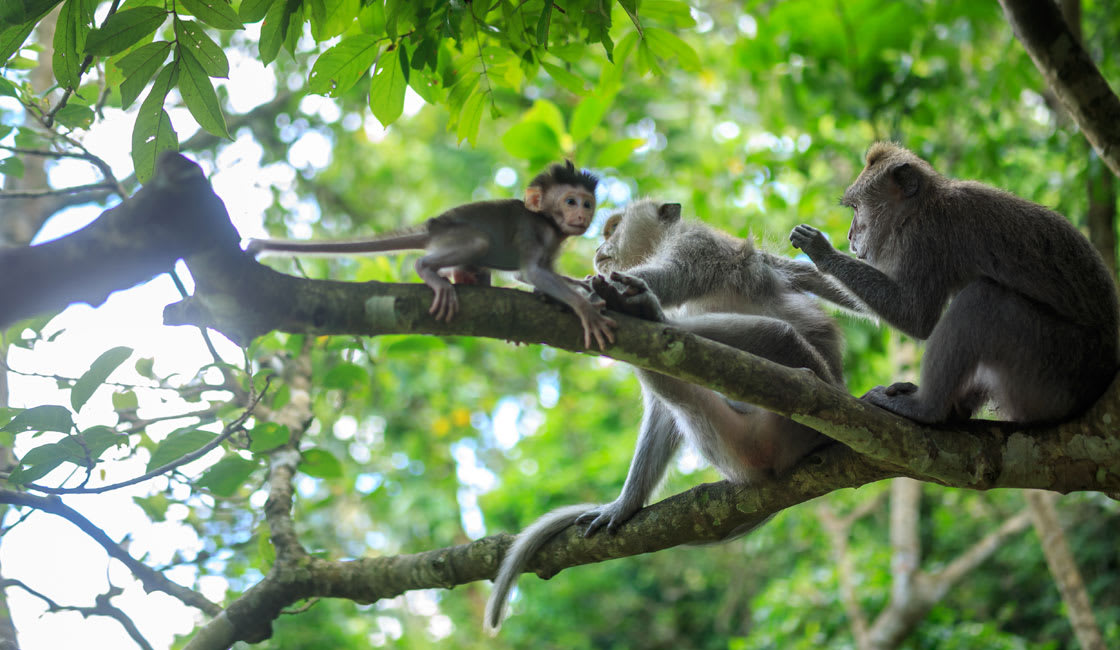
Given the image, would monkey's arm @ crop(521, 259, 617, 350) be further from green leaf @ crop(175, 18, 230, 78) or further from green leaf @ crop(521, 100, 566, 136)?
green leaf @ crop(521, 100, 566, 136)

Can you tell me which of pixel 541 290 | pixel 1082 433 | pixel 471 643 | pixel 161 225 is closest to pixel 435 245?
pixel 541 290

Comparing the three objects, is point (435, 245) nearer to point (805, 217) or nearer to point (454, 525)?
point (805, 217)

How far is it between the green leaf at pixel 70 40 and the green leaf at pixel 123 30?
16cm

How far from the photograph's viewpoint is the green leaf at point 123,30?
251cm

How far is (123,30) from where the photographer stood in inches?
101

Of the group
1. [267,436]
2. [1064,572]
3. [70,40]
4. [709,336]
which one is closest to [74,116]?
[70,40]

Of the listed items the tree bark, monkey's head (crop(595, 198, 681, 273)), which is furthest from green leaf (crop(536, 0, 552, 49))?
the tree bark

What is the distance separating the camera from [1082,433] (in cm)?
322

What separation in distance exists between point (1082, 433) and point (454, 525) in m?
11.0

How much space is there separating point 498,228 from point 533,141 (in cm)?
175

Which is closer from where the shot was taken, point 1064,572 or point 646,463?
point 646,463

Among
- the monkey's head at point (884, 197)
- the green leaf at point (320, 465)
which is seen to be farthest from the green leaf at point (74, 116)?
the monkey's head at point (884, 197)

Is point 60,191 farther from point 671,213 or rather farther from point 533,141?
point 671,213

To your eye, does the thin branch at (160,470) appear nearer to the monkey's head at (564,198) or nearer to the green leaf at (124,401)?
the green leaf at (124,401)
